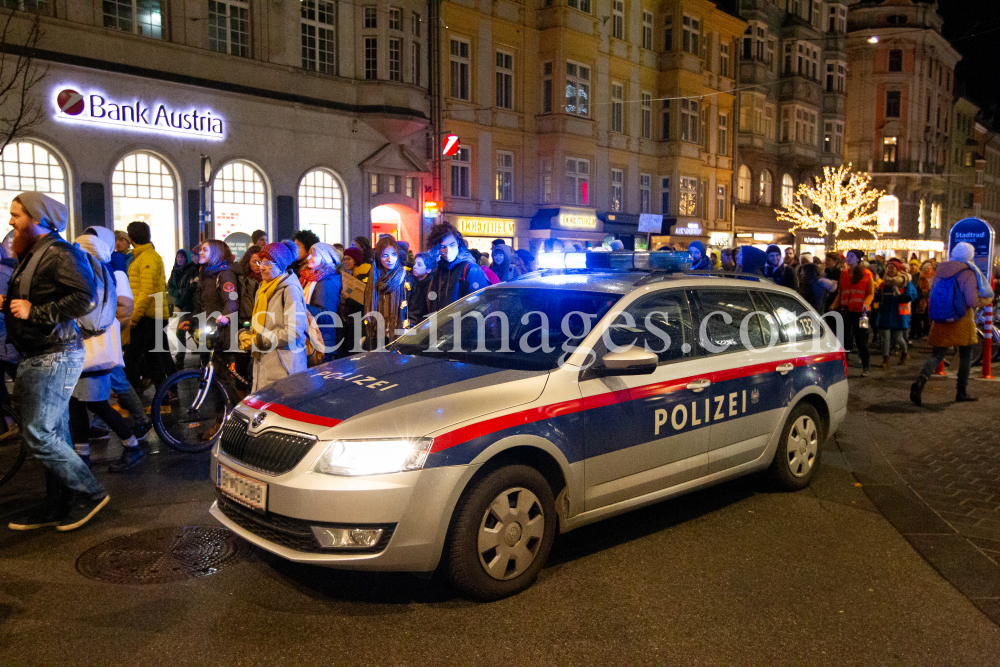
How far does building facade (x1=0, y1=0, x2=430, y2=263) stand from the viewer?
54.1ft

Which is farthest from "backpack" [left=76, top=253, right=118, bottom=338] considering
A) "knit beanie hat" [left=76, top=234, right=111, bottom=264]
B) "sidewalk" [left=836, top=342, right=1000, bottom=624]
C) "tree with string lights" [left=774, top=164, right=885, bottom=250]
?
"tree with string lights" [left=774, top=164, right=885, bottom=250]

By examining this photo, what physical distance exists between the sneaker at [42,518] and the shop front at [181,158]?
1197 centimetres

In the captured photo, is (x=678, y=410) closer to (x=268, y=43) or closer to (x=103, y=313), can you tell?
(x=103, y=313)

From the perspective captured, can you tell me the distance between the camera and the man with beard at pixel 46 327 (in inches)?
187

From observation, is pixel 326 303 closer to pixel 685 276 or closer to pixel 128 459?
pixel 128 459

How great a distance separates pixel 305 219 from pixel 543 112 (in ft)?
35.2

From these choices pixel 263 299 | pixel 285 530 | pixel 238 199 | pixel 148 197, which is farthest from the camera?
pixel 238 199

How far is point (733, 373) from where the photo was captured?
5.35 metres

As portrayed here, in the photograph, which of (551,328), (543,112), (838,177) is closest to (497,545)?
(551,328)

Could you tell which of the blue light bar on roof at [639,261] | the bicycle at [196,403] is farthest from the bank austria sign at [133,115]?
the blue light bar on roof at [639,261]

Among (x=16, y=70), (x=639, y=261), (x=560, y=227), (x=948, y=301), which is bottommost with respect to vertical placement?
(x=948, y=301)

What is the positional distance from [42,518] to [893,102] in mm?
56735

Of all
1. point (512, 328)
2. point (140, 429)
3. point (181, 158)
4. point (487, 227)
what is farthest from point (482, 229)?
point (512, 328)

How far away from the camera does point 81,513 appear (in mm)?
5129
